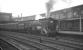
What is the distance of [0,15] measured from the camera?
4328 centimetres

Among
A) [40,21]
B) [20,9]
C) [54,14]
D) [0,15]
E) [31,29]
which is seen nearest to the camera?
[40,21]

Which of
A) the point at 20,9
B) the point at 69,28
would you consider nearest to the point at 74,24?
the point at 69,28

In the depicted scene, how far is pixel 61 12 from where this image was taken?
20766mm

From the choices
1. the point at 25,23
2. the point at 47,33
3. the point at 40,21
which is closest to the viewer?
the point at 47,33

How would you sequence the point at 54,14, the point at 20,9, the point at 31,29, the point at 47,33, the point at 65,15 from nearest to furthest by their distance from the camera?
the point at 47,33, the point at 31,29, the point at 65,15, the point at 54,14, the point at 20,9

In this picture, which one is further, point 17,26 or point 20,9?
point 20,9

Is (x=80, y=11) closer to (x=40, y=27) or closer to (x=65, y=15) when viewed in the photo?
(x=65, y=15)

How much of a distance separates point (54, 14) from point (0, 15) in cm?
3043

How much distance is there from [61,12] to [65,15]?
1397 millimetres


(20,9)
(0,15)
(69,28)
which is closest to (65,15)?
(69,28)

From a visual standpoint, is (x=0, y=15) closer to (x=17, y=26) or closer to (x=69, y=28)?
(x=17, y=26)

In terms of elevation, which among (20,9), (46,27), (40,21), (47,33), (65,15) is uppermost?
(20,9)

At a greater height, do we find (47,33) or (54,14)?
(54,14)

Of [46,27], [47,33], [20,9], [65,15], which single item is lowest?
[47,33]
